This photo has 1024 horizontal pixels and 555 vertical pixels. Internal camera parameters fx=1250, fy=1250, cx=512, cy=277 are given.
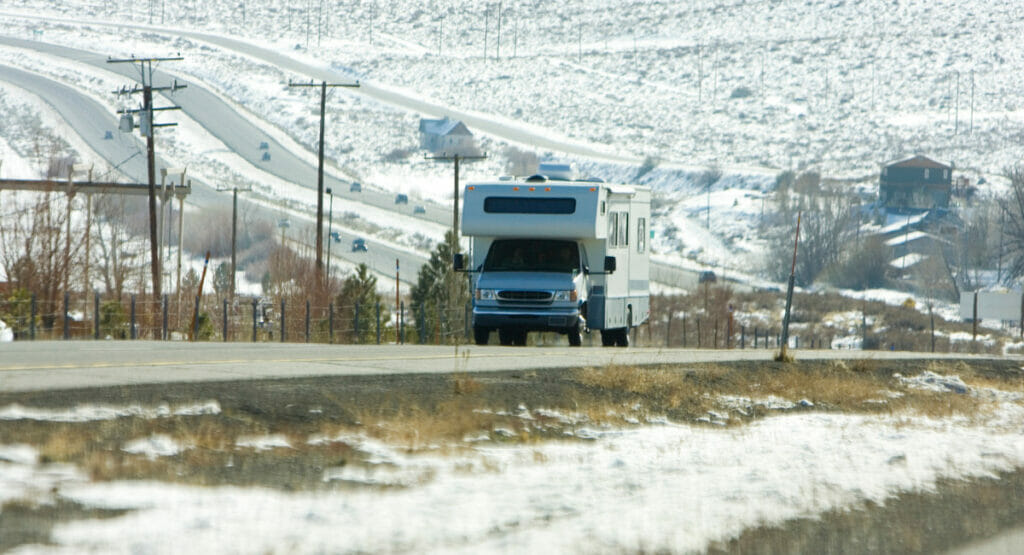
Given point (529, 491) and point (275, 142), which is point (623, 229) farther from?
point (275, 142)

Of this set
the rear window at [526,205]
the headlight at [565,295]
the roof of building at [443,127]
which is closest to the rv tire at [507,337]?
the headlight at [565,295]

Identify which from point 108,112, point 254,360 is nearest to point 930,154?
point 108,112

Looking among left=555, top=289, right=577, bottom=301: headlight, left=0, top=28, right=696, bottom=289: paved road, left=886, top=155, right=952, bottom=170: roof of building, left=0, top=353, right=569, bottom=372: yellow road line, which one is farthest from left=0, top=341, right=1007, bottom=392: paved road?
left=886, top=155, right=952, bottom=170: roof of building

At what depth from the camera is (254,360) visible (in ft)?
52.3

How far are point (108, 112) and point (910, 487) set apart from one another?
548 feet

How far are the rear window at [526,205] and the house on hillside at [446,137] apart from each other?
153286 millimetres

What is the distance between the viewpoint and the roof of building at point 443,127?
602ft

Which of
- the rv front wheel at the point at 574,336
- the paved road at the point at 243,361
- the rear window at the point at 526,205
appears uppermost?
the rear window at the point at 526,205

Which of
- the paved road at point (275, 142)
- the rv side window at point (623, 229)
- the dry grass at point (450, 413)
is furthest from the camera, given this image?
the paved road at point (275, 142)

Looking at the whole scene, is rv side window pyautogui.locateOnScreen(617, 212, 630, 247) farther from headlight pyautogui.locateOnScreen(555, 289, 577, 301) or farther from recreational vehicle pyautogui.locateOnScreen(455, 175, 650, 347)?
headlight pyautogui.locateOnScreen(555, 289, 577, 301)

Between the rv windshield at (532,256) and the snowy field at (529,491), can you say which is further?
the rv windshield at (532,256)

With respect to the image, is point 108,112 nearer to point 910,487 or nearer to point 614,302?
point 614,302

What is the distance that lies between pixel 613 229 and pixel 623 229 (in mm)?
828

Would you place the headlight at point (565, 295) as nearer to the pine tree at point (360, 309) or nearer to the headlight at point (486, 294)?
the headlight at point (486, 294)
